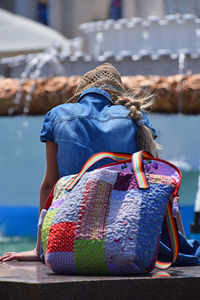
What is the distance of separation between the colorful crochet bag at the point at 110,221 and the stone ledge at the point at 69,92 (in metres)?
4.42

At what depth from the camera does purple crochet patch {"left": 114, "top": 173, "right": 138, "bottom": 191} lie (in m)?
2.13

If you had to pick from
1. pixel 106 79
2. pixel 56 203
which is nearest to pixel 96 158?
pixel 56 203

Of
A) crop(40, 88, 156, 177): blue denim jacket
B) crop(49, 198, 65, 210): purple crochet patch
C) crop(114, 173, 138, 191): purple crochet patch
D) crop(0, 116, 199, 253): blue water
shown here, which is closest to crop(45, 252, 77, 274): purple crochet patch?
crop(49, 198, 65, 210): purple crochet patch

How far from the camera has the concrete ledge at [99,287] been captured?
193 centimetres

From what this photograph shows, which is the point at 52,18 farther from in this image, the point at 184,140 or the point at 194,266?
the point at 194,266

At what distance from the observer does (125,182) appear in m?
2.15

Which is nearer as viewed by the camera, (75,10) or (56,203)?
(56,203)

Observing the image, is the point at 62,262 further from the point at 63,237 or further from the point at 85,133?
the point at 85,133

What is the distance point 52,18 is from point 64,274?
19310 mm

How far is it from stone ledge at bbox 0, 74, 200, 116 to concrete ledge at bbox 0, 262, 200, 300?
4.59 meters

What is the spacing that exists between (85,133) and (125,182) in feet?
1.26

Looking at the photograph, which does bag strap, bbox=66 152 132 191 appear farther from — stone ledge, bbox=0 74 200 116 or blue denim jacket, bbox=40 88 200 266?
stone ledge, bbox=0 74 200 116

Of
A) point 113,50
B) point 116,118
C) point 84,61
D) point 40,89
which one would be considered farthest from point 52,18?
point 116,118

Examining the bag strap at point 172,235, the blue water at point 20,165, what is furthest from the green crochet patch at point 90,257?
the blue water at point 20,165
